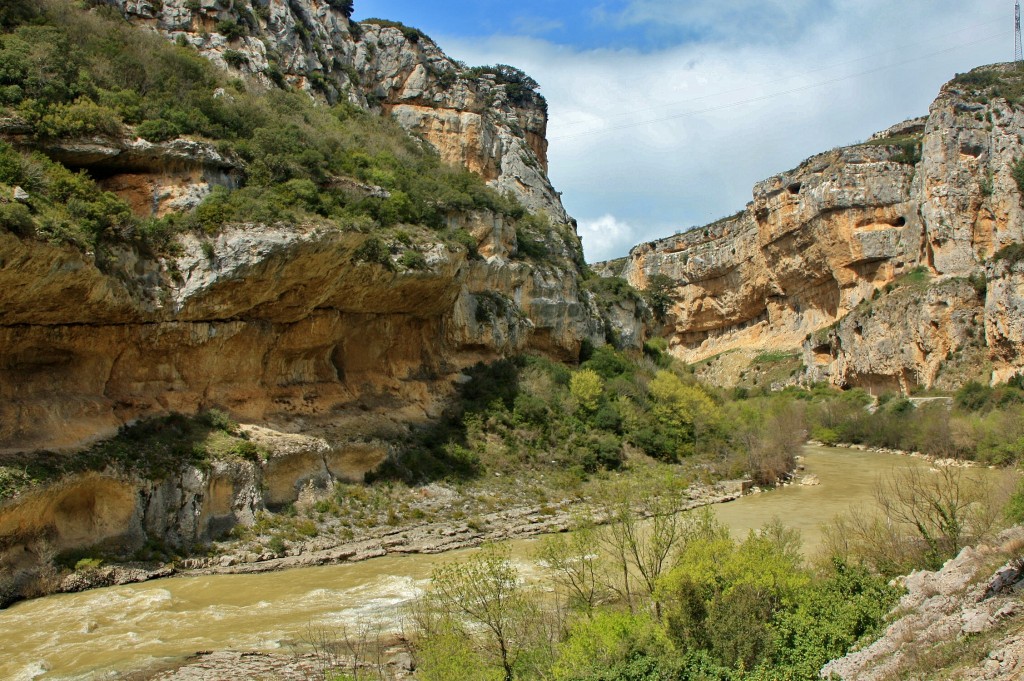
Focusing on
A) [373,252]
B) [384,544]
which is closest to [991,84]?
[373,252]

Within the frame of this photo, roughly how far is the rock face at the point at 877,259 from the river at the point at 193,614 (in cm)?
3998

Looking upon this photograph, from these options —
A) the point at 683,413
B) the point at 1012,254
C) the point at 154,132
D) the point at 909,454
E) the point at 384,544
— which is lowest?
the point at 909,454

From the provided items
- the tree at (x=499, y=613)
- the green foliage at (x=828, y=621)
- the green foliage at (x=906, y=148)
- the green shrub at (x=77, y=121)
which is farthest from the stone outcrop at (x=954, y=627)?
the green foliage at (x=906, y=148)

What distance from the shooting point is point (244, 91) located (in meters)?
33.3

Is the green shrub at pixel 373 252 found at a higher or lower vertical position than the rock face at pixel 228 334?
higher

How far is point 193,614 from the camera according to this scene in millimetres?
15656

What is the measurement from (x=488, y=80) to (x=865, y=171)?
36731 millimetres

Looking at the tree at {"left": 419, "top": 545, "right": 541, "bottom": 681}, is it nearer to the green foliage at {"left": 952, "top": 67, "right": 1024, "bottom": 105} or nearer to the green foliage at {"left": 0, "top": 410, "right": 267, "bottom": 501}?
the green foliage at {"left": 0, "top": 410, "right": 267, "bottom": 501}

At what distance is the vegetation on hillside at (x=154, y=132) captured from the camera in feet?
67.1

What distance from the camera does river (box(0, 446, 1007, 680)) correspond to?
13.3 meters

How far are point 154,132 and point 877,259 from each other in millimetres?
62729

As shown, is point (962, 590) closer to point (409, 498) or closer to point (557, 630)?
point (557, 630)

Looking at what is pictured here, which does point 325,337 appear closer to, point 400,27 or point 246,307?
point 246,307

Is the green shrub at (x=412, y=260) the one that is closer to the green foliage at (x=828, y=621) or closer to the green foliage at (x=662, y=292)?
the green foliage at (x=828, y=621)
